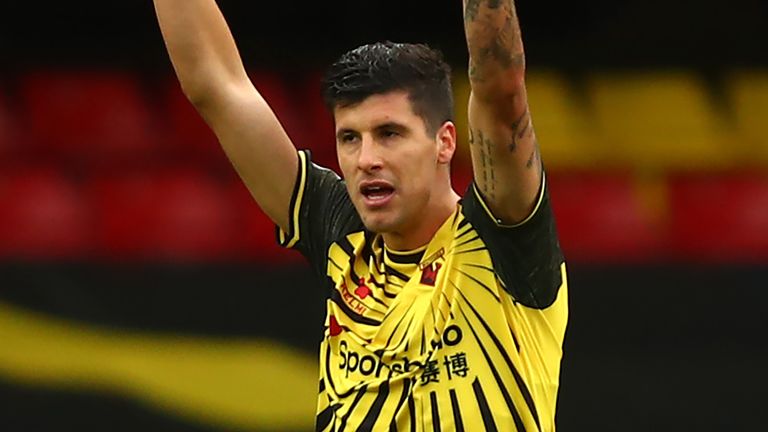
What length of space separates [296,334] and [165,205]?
1114mm

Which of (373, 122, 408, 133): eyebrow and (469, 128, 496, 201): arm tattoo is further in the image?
(373, 122, 408, 133): eyebrow

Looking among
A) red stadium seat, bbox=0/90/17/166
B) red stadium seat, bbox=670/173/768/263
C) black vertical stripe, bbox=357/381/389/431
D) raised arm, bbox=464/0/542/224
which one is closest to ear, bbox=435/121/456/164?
raised arm, bbox=464/0/542/224

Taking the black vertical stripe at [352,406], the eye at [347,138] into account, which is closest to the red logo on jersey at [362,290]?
the black vertical stripe at [352,406]

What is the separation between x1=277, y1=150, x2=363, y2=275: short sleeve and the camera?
3758 mm

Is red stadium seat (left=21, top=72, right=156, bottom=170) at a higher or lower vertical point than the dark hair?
higher

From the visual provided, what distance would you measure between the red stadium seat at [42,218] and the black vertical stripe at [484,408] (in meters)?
4.40

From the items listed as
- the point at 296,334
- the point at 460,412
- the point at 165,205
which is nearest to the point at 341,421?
the point at 460,412

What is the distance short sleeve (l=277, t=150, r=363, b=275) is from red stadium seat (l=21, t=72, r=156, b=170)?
14.7 ft

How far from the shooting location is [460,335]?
3.41m

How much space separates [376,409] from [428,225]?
46 cm

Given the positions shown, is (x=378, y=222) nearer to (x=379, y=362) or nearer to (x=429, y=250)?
(x=429, y=250)

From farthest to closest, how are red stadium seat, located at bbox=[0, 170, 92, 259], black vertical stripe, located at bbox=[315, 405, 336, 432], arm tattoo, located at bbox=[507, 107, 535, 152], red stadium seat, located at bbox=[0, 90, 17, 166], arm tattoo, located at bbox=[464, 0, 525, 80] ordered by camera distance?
red stadium seat, located at bbox=[0, 90, 17, 166]
red stadium seat, located at bbox=[0, 170, 92, 259]
black vertical stripe, located at bbox=[315, 405, 336, 432]
arm tattoo, located at bbox=[507, 107, 535, 152]
arm tattoo, located at bbox=[464, 0, 525, 80]

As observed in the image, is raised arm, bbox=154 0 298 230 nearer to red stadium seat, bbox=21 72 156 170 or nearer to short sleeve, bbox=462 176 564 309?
short sleeve, bbox=462 176 564 309

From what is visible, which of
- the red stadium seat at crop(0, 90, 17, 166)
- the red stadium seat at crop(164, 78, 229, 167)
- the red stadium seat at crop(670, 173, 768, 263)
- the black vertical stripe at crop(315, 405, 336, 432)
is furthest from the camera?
the red stadium seat at crop(164, 78, 229, 167)
